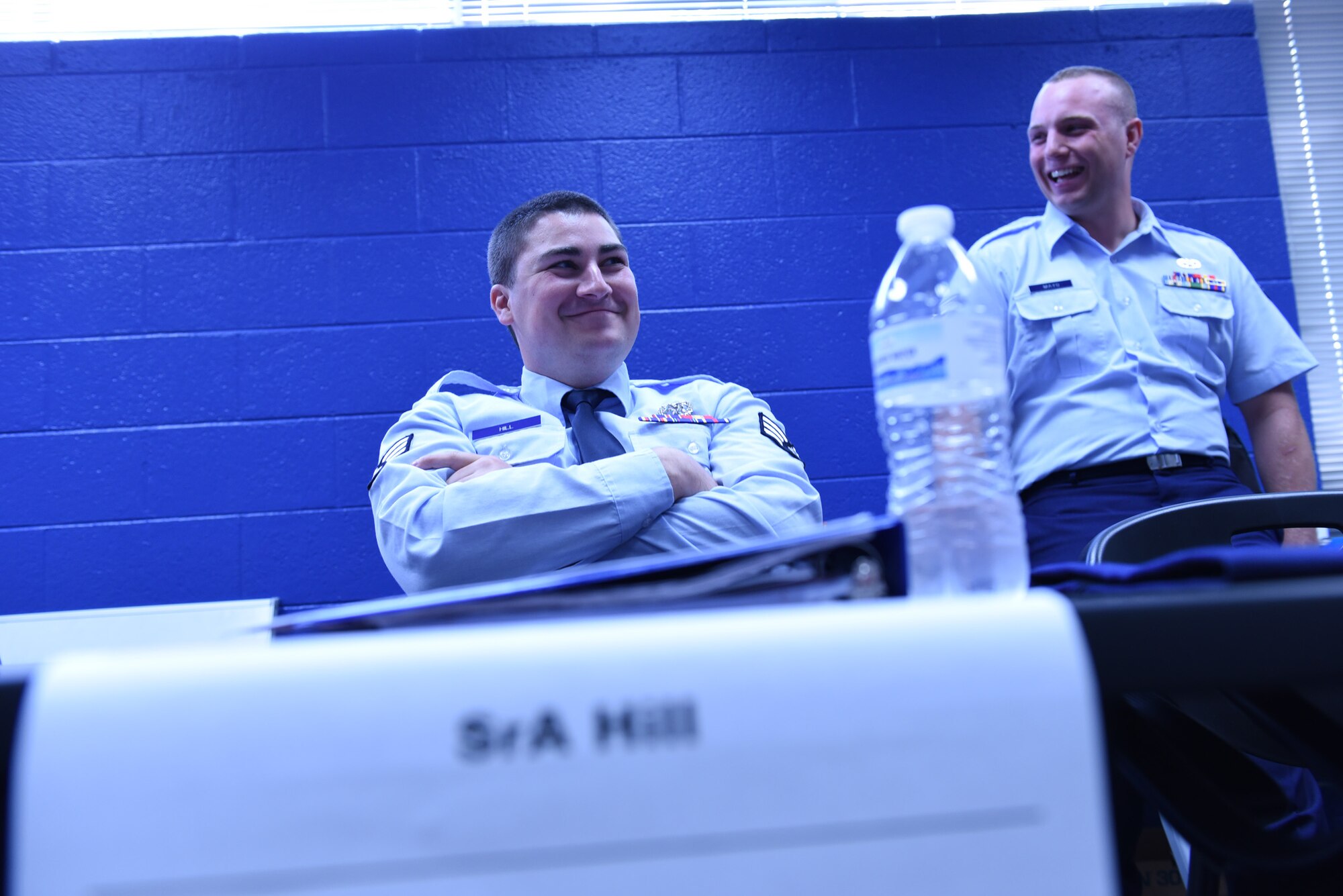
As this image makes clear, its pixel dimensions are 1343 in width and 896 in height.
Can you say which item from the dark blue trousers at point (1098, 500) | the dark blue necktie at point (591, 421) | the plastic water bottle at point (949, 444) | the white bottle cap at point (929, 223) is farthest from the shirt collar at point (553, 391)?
the white bottle cap at point (929, 223)

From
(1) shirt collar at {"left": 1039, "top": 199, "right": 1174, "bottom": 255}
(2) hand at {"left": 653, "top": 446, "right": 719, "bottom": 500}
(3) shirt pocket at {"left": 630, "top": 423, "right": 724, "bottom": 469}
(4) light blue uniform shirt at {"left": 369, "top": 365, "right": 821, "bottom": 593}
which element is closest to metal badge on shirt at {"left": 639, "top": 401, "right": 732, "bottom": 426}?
(3) shirt pocket at {"left": 630, "top": 423, "right": 724, "bottom": 469}

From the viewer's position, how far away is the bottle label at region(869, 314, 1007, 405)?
0.58m

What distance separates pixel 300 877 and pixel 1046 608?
29cm

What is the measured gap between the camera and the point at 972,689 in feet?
1.24

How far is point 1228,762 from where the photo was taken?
2.43ft

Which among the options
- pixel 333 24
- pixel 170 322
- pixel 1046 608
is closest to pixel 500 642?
pixel 1046 608

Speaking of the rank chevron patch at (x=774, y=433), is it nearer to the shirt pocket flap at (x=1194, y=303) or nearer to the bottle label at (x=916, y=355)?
the shirt pocket flap at (x=1194, y=303)

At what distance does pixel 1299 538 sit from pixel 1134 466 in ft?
1.44

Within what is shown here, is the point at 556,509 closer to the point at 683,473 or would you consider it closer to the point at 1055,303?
the point at 683,473

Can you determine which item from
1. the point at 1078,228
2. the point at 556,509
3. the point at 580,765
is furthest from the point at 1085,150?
the point at 580,765

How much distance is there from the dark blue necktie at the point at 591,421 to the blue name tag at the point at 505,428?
0.21 ft

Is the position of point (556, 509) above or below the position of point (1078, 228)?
below

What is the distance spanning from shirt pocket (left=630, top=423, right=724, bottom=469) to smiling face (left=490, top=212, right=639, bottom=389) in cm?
18

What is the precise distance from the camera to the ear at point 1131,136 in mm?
2307
